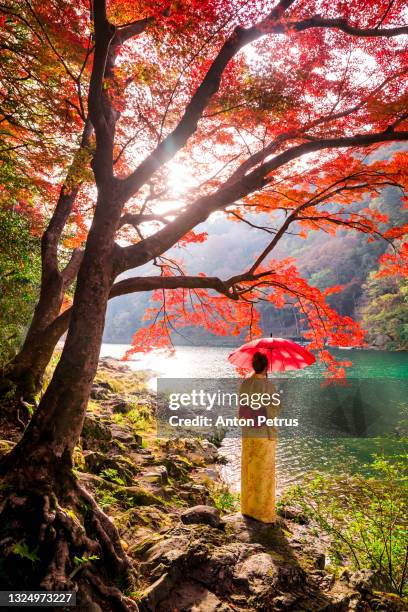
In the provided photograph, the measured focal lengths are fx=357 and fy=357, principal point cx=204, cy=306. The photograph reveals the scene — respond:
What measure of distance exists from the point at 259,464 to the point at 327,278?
2705 inches

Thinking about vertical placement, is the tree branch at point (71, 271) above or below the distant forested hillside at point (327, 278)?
below

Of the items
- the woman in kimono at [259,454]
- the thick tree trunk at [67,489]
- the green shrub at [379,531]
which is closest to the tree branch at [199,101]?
the thick tree trunk at [67,489]

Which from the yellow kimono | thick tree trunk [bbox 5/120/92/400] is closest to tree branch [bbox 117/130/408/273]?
thick tree trunk [bbox 5/120/92/400]

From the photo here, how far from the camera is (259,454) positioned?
15.1 ft

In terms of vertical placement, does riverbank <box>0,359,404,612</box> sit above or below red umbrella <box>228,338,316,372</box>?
below

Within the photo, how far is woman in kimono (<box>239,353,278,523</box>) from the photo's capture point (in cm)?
453

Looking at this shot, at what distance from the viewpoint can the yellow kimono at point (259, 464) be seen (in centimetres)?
454

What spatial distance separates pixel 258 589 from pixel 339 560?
3.13 metres

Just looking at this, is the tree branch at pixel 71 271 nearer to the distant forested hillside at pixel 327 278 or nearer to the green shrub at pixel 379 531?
the distant forested hillside at pixel 327 278

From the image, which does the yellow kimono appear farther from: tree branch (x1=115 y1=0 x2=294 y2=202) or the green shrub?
tree branch (x1=115 y1=0 x2=294 y2=202)

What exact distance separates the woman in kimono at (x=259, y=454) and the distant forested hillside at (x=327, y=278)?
2113mm

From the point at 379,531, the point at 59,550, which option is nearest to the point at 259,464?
the point at 379,531

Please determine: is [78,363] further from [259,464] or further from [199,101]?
[199,101]

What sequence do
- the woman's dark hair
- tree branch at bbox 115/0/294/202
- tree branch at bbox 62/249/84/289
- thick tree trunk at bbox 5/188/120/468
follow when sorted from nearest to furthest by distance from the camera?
thick tree trunk at bbox 5/188/120/468
tree branch at bbox 115/0/294/202
the woman's dark hair
tree branch at bbox 62/249/84/289
